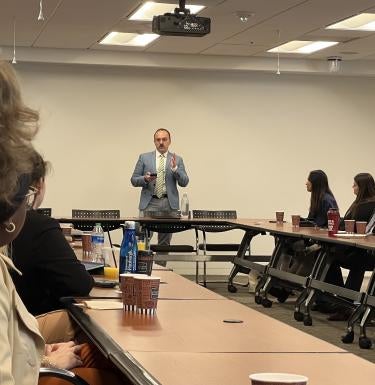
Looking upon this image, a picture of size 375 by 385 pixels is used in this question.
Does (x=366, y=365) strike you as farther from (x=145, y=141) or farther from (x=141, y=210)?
(x=145, y=141)

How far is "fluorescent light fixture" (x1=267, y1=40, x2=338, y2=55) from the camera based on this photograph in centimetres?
1012

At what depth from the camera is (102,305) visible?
9.84 ft

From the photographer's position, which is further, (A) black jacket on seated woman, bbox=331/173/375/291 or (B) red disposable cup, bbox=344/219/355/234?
(A) black jacket on seated woman, bbox=331/173/375/291

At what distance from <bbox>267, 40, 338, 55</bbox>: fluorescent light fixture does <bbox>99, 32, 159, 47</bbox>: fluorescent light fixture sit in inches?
64.2

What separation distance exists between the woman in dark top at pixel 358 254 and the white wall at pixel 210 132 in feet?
13.0

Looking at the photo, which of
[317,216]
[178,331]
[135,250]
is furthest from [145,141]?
[178,331]

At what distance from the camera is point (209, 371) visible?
201 cm

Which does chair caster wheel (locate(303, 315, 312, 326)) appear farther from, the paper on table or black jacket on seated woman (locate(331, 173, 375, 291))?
the paper on table

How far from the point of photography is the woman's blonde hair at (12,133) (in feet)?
4.03

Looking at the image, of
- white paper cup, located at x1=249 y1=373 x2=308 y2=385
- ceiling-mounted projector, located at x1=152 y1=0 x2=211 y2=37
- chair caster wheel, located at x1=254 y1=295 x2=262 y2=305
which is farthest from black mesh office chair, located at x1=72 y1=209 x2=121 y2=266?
white paper cup, located at x1=249 y1=373 x2=308 y2=385

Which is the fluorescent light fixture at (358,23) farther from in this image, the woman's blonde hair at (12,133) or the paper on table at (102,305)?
the woman's blonde hair at (12,133)

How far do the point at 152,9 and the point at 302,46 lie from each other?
2831 mm

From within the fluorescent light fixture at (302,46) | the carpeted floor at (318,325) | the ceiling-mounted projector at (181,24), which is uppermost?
the fluorescent light fixture at (302,46)

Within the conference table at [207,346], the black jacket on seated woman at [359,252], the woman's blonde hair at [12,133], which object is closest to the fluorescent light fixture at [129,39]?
the black jacket on seated woman at [359,252]
